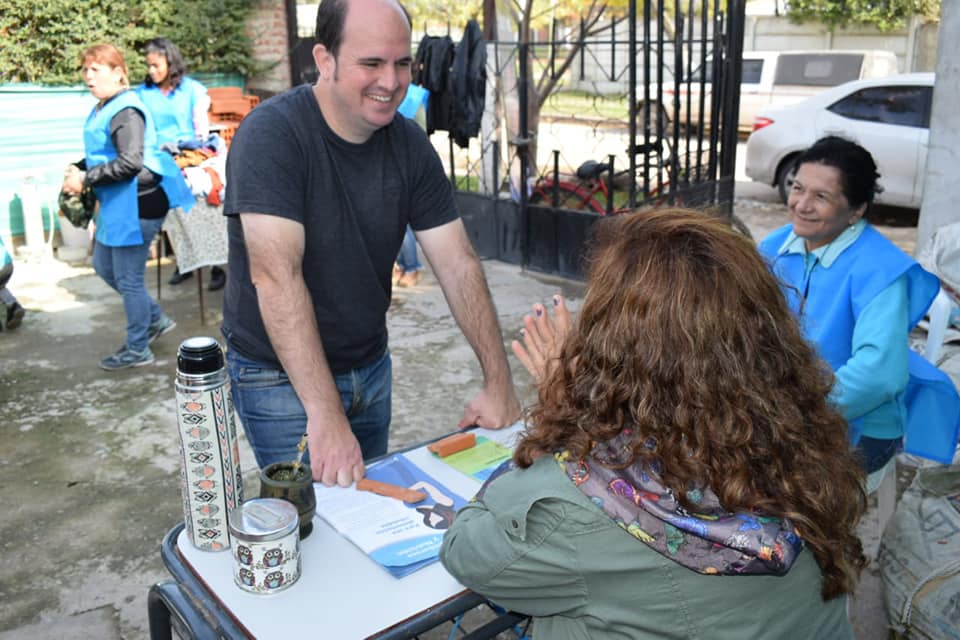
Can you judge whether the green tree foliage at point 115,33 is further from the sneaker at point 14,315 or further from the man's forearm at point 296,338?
the man's forearm at point 296,338

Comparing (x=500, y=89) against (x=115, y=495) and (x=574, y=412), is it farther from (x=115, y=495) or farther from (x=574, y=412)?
(x=574, y=412)

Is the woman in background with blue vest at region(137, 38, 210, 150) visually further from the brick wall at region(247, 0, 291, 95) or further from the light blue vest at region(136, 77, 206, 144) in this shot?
the brick wall at region(247, 0, 291, 95)

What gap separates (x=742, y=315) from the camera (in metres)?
1.21

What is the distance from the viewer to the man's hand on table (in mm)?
1853

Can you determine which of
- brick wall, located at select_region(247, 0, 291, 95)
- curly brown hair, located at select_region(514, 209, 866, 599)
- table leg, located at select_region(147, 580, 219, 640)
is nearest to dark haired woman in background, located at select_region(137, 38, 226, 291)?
brick wall, located at select_region(247, 0, 291, 95)

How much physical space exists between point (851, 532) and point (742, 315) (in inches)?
16.5

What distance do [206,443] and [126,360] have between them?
3.76 meters

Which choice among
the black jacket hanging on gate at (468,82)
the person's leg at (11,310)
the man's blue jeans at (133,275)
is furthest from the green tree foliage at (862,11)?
the person's leg at (11,310)

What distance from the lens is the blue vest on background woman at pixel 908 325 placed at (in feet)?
8.09

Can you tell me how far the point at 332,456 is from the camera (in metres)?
1.85

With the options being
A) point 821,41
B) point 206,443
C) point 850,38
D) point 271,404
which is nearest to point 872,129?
point 271,404

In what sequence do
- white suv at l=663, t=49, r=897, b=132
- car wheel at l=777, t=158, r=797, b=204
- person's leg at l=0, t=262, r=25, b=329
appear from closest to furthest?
person's leg at l=0, t=262, r=25, b=329 < car wheel at l=777, t=158, r=797, b=204 < white suv at l=663, t=49, r=897, b=132

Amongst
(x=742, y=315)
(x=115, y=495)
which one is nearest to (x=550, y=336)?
(x=742, y=315)

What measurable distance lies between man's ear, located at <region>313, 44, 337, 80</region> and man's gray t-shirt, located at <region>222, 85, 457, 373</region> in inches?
3.0
